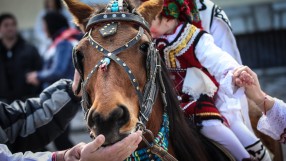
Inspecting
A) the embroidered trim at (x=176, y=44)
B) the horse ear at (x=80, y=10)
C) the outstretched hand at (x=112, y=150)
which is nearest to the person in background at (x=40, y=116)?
the horse ear at (x=80, y=10)

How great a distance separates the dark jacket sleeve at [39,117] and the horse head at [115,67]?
87 cm

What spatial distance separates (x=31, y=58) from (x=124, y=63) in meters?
5.40

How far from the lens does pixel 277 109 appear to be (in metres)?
3.53

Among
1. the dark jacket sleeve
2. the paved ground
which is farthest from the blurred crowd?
the dark jacket sleeve

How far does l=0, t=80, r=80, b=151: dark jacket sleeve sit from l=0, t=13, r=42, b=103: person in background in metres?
4.09

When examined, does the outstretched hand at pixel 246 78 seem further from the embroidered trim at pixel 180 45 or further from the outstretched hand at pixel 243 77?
the embroidered trim at pixel 180 45

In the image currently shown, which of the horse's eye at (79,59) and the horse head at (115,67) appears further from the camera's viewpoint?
the horse's eye at (79,59)

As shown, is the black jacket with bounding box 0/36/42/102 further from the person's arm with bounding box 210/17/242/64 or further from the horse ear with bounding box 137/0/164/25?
the horse ear with bounding box 137/0/164/25

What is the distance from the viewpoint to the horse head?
2.66 m

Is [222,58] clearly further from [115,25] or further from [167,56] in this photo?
[115,25]

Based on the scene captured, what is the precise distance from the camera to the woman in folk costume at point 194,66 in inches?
140

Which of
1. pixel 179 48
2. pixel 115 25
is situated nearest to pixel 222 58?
pixel 179 48

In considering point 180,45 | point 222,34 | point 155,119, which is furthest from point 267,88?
point 155,119

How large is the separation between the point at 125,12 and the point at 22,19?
9668mm
